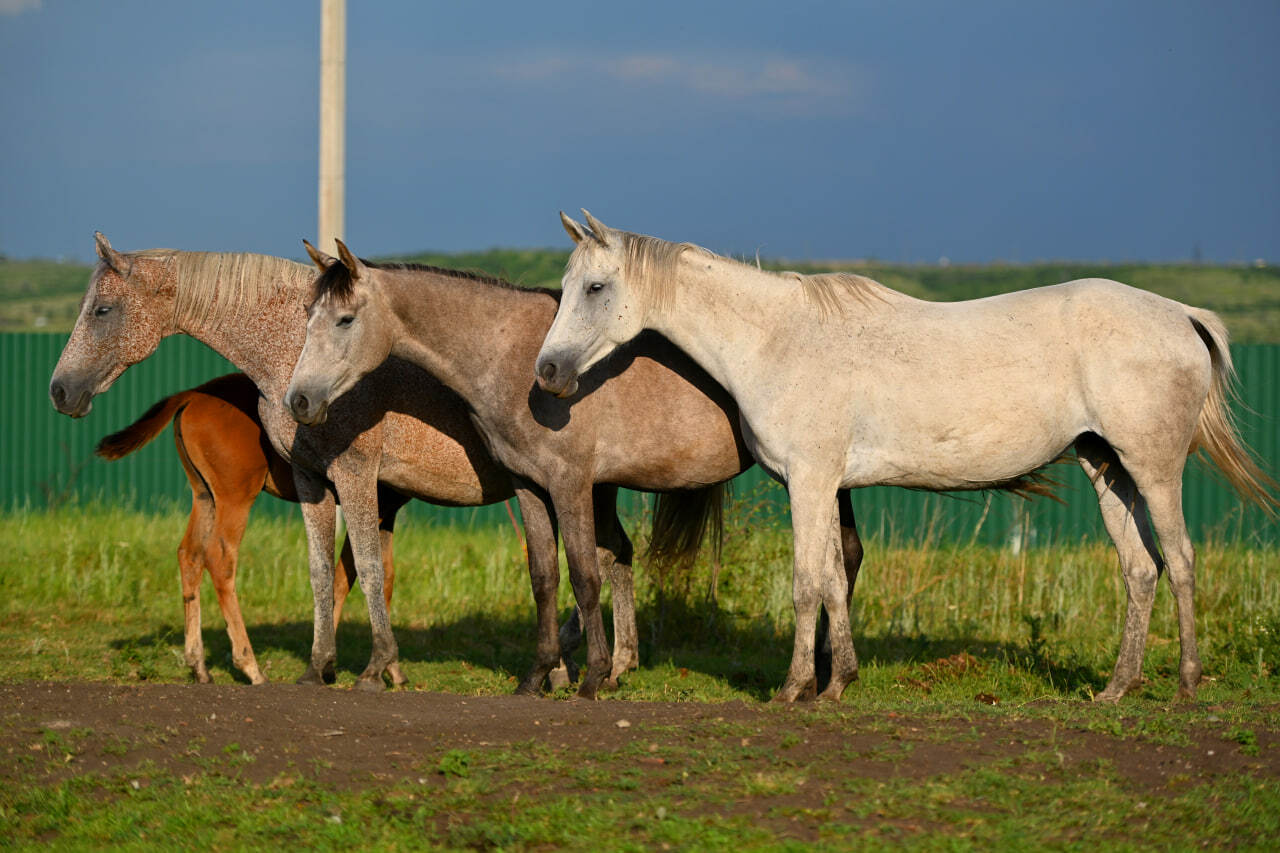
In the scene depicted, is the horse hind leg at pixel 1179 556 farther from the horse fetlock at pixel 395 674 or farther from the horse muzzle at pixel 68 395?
the horse muzzle at pixel 68 395

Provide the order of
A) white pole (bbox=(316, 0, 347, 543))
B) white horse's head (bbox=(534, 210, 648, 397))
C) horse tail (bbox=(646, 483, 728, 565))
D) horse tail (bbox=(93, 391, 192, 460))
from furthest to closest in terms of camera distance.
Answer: white pole (bbox=(316, 0, 347, 543)) → horse tail (bbox=(93, 391, 192, 460)) → horse tail (bbox=(646, 483, 728, 565)) → white horse's head (bbox=(534, 210, 648, 397))

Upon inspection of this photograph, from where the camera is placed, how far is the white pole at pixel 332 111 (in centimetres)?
1108

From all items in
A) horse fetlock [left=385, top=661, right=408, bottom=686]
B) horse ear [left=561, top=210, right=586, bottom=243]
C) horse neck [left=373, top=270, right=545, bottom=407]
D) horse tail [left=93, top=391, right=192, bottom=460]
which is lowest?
horse fetlock [left=385, top=661, right=408, bottom=686]

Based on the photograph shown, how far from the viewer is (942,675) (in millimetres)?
7453

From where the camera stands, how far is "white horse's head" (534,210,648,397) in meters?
6.09

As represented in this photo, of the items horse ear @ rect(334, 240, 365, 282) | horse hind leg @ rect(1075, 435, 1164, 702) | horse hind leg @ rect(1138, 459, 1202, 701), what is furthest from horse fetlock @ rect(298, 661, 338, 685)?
horse hind leg @ rect(1138, 459, 1202, 701)

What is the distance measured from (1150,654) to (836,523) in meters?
2.92

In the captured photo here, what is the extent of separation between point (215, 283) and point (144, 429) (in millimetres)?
1376

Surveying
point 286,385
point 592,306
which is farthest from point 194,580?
point 592,306

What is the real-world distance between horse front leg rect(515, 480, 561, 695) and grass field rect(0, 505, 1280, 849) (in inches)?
21.9

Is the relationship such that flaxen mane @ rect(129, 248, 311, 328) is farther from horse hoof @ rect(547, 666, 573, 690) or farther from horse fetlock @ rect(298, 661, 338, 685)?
horse hoof @ rect(547, 666, 573, 690)

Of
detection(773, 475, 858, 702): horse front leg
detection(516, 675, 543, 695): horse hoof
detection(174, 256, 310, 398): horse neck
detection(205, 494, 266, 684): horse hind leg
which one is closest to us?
detection(773, 475, 858, 702): horse front leg

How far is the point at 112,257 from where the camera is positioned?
6910 millimetres

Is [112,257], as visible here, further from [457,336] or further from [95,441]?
[95,441]
